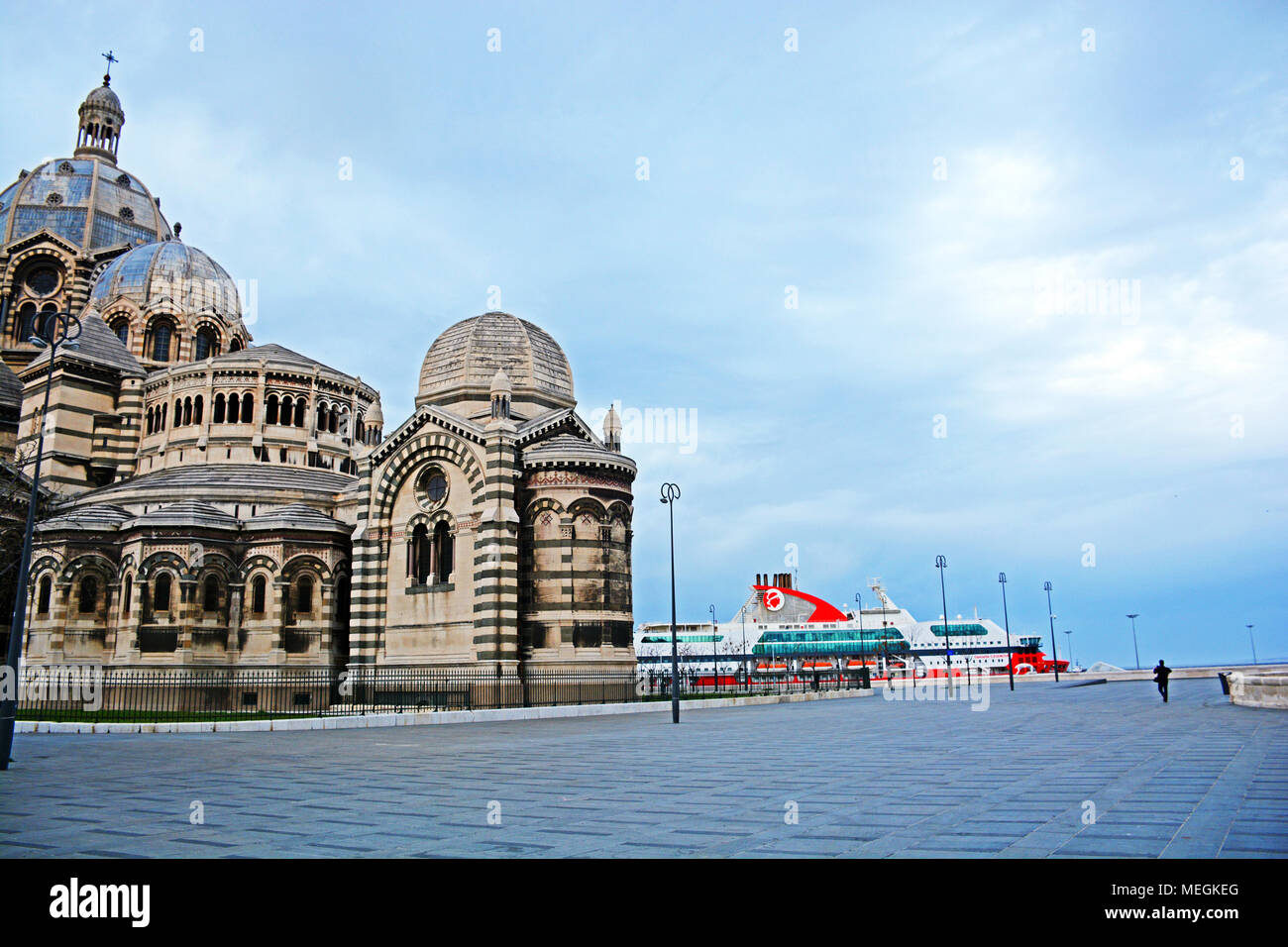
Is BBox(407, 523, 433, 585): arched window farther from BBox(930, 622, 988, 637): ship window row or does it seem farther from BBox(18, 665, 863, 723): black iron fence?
BBox(930, 622, 988, 637): ship window row

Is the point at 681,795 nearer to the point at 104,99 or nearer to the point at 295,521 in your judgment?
the point at 295,521

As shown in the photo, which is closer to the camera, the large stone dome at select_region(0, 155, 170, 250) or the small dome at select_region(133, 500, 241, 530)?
the small dome at select_region(133, 500, 241, 530)

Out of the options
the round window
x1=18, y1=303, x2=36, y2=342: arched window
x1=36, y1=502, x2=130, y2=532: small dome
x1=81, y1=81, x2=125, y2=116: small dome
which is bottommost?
x1=36, y1=502, x2=130, y2=532: small dome

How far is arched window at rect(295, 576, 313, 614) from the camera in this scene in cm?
4025

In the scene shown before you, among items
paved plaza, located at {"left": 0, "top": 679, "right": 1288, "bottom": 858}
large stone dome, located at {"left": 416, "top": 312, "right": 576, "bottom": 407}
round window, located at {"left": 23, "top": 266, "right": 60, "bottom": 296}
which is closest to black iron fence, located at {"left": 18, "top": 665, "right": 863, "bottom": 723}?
large stone dome, located at {"left": 416, "top": 312, "right": 576, "bottom": 407}

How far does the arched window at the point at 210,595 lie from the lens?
38875mm

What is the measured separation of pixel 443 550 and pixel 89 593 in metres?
15.5

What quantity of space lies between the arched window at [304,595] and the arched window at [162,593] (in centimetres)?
511

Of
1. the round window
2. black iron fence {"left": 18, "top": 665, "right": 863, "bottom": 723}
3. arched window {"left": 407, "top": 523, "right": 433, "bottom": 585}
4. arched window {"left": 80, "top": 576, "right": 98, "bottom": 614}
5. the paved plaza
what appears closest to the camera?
the paved plaza

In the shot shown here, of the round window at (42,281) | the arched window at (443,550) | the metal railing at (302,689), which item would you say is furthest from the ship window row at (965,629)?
the round window at (42,281)

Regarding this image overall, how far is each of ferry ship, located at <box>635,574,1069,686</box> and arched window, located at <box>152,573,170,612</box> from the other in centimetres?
6786
